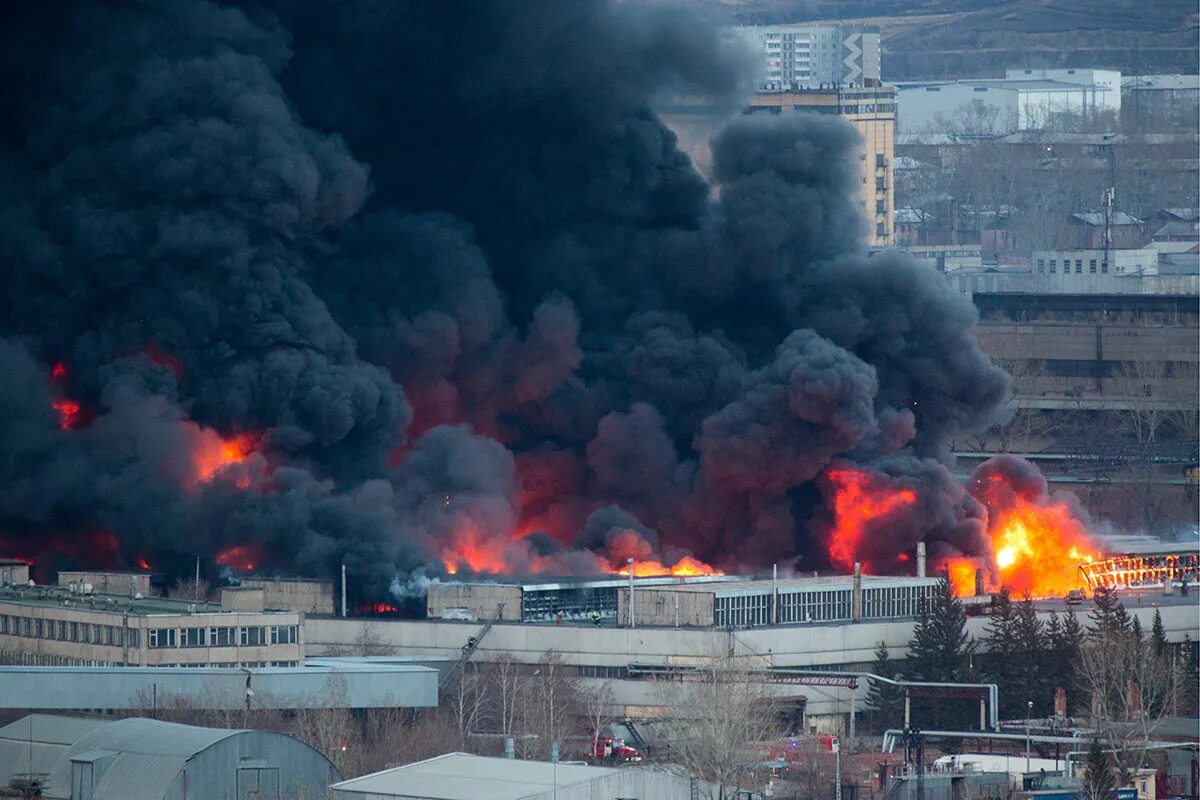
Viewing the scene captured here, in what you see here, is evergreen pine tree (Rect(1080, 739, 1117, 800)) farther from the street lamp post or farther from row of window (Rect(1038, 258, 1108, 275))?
row of window (Rect(1038, 258, 1108, 275))

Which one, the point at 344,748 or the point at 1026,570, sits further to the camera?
the point at 1026,570

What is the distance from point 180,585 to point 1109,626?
20.4 metres

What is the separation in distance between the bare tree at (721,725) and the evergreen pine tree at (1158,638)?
969 cm

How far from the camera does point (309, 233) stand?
8444 cm

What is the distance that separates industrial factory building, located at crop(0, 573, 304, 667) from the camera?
66.5 m

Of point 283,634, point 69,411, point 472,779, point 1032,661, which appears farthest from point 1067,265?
point 472,779

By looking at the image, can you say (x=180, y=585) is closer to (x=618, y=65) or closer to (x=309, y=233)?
(x=309, y=233)

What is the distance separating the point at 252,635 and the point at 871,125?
292 feet

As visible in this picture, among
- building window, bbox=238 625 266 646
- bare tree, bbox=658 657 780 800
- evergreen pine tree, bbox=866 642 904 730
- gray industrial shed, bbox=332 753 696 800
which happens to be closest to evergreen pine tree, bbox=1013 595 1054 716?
evergreen pine tree, bbox=866 642 904 730

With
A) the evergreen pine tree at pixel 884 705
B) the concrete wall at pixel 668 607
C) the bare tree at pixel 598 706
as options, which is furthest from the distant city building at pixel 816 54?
the bare tree at pixel 598 706

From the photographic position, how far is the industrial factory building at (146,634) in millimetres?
66500

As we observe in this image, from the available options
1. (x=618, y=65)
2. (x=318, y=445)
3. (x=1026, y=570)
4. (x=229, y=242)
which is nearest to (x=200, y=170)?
(x=229, y=242)

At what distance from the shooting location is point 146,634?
6631 cm

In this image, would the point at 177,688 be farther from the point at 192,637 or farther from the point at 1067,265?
the point at 1067,265
